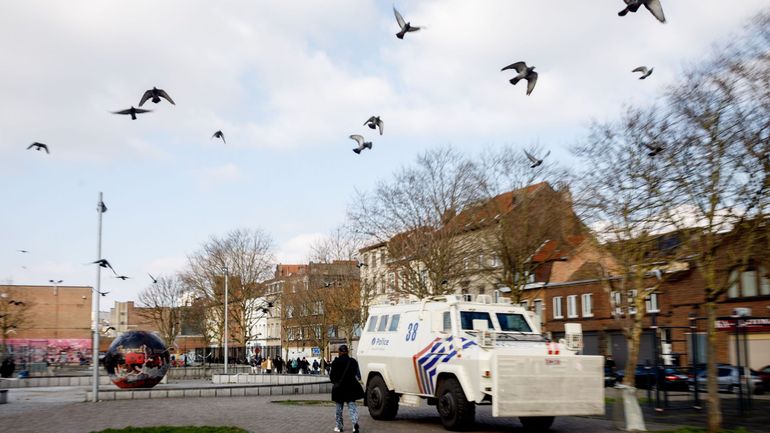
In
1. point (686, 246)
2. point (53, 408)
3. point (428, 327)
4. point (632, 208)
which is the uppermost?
point (632, 208)

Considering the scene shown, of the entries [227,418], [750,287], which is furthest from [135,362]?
[750,287]

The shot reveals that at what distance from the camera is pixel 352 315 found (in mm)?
55531

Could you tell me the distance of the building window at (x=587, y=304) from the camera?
55.8m

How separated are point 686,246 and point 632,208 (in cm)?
331

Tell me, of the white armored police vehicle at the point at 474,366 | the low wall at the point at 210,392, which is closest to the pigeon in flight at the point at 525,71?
the white armored police vehicle at the point at 474,366

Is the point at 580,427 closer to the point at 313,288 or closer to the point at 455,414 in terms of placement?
the point at 455,414

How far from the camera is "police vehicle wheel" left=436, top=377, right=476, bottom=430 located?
15.5 metres

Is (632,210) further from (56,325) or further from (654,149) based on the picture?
(56,325)

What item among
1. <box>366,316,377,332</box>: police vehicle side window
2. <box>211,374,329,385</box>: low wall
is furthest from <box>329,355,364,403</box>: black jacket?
<box>211,374,329,385</box>: low wall

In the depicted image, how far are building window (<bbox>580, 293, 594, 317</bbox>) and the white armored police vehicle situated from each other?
39.2 m

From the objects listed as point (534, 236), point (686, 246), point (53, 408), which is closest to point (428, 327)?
point (686, 246)

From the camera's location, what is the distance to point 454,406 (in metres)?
15.7

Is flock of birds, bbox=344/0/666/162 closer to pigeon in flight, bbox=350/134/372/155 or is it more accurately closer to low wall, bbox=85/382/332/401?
pigeon in flight, bbox=350/134/372/155

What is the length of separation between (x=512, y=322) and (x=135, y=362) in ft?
56.0
